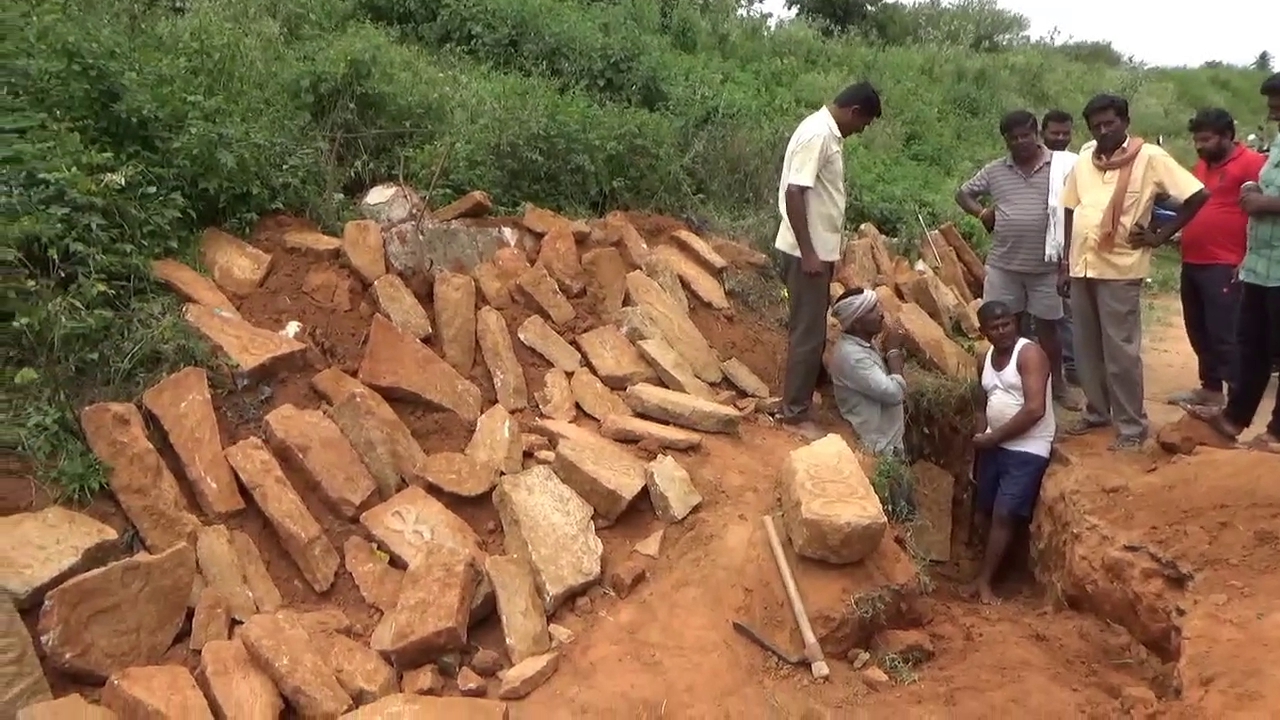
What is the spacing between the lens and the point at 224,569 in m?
3.89

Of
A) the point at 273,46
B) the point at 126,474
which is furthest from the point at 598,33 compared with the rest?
the point at 126,474

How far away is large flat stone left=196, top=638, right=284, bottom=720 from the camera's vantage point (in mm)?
3295

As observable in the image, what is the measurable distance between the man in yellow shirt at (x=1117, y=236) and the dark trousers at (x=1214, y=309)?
28.0 inches

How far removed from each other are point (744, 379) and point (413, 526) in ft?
7.08

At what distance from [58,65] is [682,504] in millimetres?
3721

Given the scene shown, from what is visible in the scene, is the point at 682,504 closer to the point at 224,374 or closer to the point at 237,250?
the point at 224,374

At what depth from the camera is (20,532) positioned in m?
3.65

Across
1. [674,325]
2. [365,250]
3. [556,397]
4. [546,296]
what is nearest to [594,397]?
[556,397]

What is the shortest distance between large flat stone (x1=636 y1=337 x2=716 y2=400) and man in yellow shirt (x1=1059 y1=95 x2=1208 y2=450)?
1.94 metres

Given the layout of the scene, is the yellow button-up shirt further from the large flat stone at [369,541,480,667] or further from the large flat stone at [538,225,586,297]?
the large flat stone at [369,541,480,667]

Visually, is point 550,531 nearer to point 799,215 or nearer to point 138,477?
point 138,477

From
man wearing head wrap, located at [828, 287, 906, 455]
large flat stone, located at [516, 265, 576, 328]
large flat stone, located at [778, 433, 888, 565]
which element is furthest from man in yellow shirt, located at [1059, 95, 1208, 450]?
large flat stone, located at [516, 265, 576, 328]

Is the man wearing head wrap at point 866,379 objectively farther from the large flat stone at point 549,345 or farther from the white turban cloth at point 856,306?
the large flat stone at point 549,345

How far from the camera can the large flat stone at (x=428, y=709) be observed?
3.23 meters
